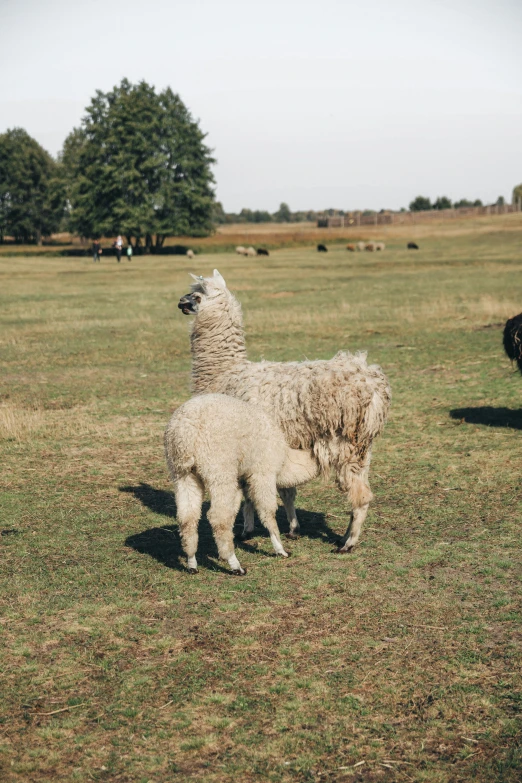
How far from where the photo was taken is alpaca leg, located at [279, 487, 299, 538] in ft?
26.6

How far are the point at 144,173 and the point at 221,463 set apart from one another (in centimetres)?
7807

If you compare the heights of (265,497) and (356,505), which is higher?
(265,497)

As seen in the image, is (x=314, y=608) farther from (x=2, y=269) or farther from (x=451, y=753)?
(x=2, y=269)

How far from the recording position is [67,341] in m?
22.6

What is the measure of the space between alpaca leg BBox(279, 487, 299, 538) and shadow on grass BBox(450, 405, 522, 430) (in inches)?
211

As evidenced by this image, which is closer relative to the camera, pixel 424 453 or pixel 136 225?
pixel 424 453

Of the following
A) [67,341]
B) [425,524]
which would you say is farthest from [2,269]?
[425,524]

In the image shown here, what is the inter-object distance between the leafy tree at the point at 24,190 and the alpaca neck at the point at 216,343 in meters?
102

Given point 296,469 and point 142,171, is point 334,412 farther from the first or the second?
point 142,171

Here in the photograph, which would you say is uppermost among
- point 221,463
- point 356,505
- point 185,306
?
point 185,306

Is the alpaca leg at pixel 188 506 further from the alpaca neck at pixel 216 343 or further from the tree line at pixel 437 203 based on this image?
the tree line at pixel 437 203

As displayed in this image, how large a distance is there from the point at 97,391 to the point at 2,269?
39919 millimetres

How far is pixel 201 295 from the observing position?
939 centimetres

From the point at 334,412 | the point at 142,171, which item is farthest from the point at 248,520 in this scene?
the point at 142,171
